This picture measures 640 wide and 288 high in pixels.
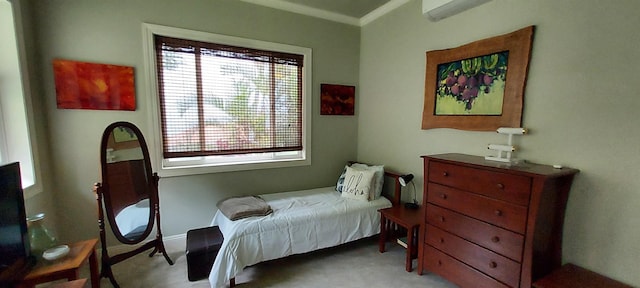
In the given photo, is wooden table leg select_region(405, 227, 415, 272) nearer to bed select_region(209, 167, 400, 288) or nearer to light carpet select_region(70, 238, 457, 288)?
light carpet select_region(70, 238, 457, 288)

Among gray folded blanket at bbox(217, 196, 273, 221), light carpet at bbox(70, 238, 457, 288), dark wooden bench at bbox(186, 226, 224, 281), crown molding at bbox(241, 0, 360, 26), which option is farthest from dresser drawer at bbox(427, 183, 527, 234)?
crown molding at bbox(241, 0, 360, 26)

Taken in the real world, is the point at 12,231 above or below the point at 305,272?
above

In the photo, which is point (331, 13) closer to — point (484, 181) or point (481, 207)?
point (484, 181)

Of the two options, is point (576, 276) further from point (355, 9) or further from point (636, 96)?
point (355, 9)

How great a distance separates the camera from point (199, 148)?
2.64 m

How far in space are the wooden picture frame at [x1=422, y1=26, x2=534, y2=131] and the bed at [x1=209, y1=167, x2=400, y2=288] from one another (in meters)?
0.90

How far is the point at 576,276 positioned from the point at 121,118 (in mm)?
3646

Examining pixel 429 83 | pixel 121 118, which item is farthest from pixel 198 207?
pixel 429 83

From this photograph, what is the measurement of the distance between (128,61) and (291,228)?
2.15 metres

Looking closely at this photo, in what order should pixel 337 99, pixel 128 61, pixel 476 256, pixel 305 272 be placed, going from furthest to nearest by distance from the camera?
pixel 337 99, pixel 128 61, pixel 305 272, pixel 476 256

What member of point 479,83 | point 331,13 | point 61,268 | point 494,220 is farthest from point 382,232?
point 331,13

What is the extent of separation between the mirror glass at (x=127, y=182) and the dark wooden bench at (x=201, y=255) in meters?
0.48

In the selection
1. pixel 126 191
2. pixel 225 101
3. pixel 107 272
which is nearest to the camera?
pixel 107 272

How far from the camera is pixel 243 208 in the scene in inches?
87.0
